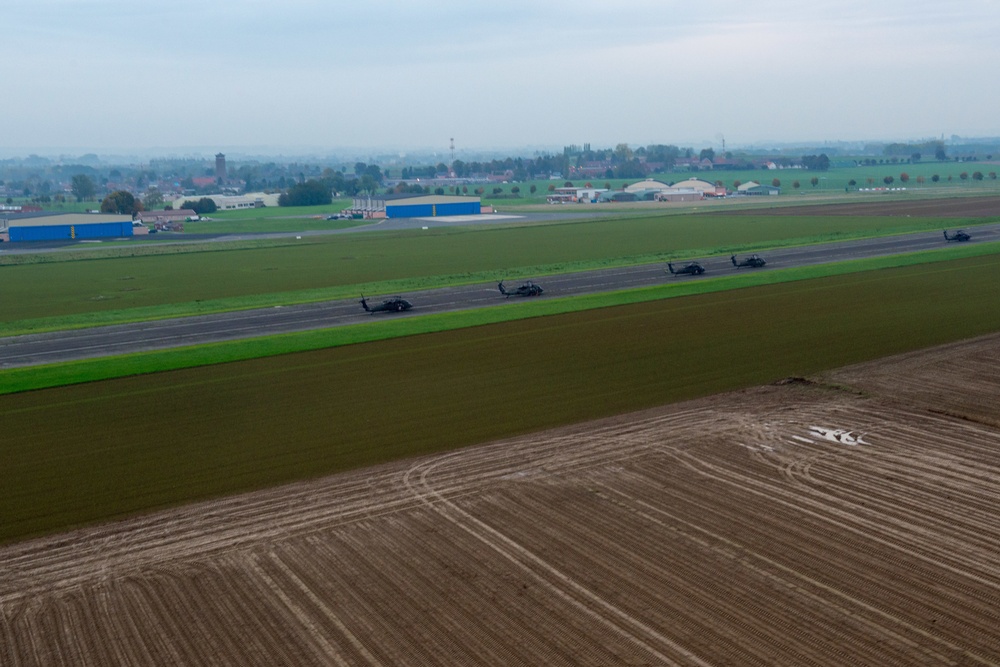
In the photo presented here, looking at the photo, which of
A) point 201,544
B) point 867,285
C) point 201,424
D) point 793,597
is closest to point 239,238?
point 867,285

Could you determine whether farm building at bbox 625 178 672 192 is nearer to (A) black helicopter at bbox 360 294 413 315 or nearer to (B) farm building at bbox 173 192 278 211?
(B) farm building at bbox 173 192 278 211

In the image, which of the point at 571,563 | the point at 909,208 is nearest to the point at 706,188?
the point at 909,208

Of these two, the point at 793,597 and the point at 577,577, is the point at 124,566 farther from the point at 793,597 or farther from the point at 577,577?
the point at 793,597

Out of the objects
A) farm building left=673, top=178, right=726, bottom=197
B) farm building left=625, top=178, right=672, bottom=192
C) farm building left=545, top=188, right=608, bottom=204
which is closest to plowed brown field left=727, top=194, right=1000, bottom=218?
farm building left=673, top=178, right=726, bottom=197

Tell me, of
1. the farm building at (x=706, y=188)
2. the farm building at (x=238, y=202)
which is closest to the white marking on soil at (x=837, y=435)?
the farm building at (x=706, y=188)

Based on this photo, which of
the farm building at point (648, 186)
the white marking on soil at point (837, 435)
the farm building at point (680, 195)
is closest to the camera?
Answer: the white marking on soil at point (837, 435)

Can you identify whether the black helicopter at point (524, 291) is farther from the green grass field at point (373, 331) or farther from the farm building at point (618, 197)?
the farm building at point (618, 197)
